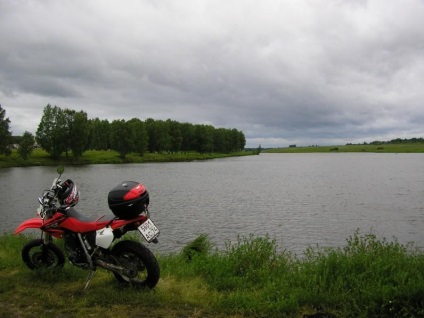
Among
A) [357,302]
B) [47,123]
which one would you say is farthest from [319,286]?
[47,123]

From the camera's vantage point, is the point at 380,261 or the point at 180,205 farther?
the point at 180,205

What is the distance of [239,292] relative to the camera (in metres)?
6.51

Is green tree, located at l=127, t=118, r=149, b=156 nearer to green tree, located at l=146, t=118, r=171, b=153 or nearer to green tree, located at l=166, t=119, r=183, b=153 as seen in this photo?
green tree, located at l=146, t=118, r=171, b=153

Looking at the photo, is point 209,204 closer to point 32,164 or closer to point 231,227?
point 231,227

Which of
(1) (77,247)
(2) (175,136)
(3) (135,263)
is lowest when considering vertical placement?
(3) (135,263)

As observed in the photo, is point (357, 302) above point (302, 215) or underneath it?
above

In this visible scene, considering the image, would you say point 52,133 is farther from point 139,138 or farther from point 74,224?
point 74,224

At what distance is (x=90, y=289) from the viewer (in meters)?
6.61

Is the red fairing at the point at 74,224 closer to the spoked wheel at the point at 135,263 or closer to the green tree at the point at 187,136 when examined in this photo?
the spoked wheel at the point at 135,263

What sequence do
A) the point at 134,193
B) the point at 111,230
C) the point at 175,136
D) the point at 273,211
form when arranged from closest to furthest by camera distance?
the point at 134,193 → the point at 111,230 → the point at 273,211 → the point at 175,136

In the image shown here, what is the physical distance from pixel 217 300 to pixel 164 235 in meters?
13.3

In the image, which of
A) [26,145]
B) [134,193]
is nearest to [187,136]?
[26,145]

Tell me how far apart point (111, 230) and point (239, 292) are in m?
2.41

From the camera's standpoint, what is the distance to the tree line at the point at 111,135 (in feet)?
290
